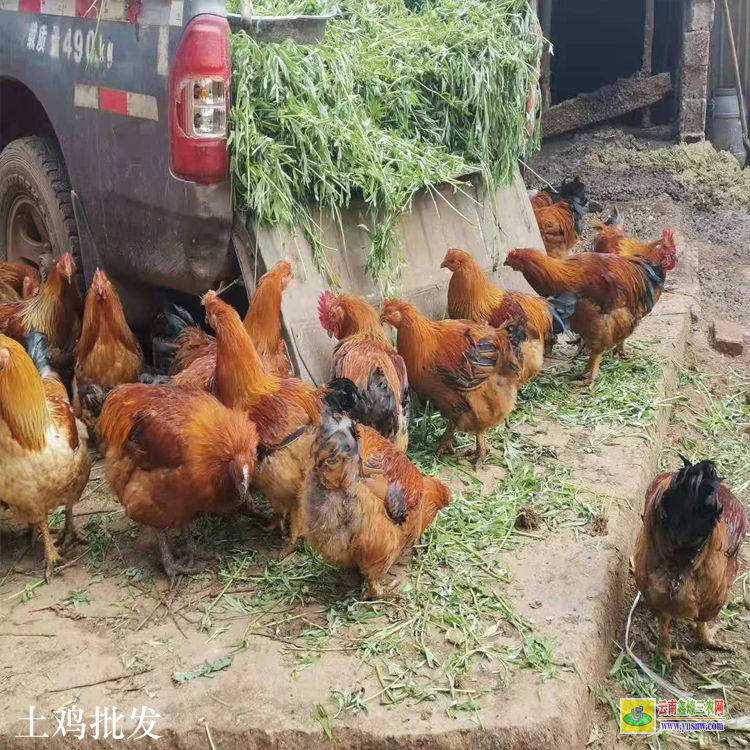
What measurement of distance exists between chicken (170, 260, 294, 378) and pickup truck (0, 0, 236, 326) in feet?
1.20

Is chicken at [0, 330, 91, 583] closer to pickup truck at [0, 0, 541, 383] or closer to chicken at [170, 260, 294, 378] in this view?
chicken at [170, 260, 294, 378]

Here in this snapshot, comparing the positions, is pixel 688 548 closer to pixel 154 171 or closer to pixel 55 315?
pixel 154 171

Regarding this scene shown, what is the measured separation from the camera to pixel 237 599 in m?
4.07

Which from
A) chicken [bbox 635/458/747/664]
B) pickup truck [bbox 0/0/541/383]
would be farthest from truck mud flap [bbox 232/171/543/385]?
chicken [bbox 635/458/747/664]

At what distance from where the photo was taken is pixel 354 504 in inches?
152

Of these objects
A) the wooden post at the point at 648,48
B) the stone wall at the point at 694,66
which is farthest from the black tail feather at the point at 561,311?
the wooden post at the point at 648,48

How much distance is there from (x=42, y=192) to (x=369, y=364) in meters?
2.66

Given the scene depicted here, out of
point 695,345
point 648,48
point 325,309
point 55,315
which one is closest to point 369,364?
point 325,309

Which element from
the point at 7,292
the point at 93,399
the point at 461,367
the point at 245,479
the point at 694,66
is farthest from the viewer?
the point at 694,66

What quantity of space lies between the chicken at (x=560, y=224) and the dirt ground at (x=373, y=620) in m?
3.14

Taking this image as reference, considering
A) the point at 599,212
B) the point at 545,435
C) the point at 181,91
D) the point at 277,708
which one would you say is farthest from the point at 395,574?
the point at 599,212

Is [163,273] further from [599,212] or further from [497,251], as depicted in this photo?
[599,212]

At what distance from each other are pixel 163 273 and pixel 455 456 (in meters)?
2.07

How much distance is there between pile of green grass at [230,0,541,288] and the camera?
5.00 m
